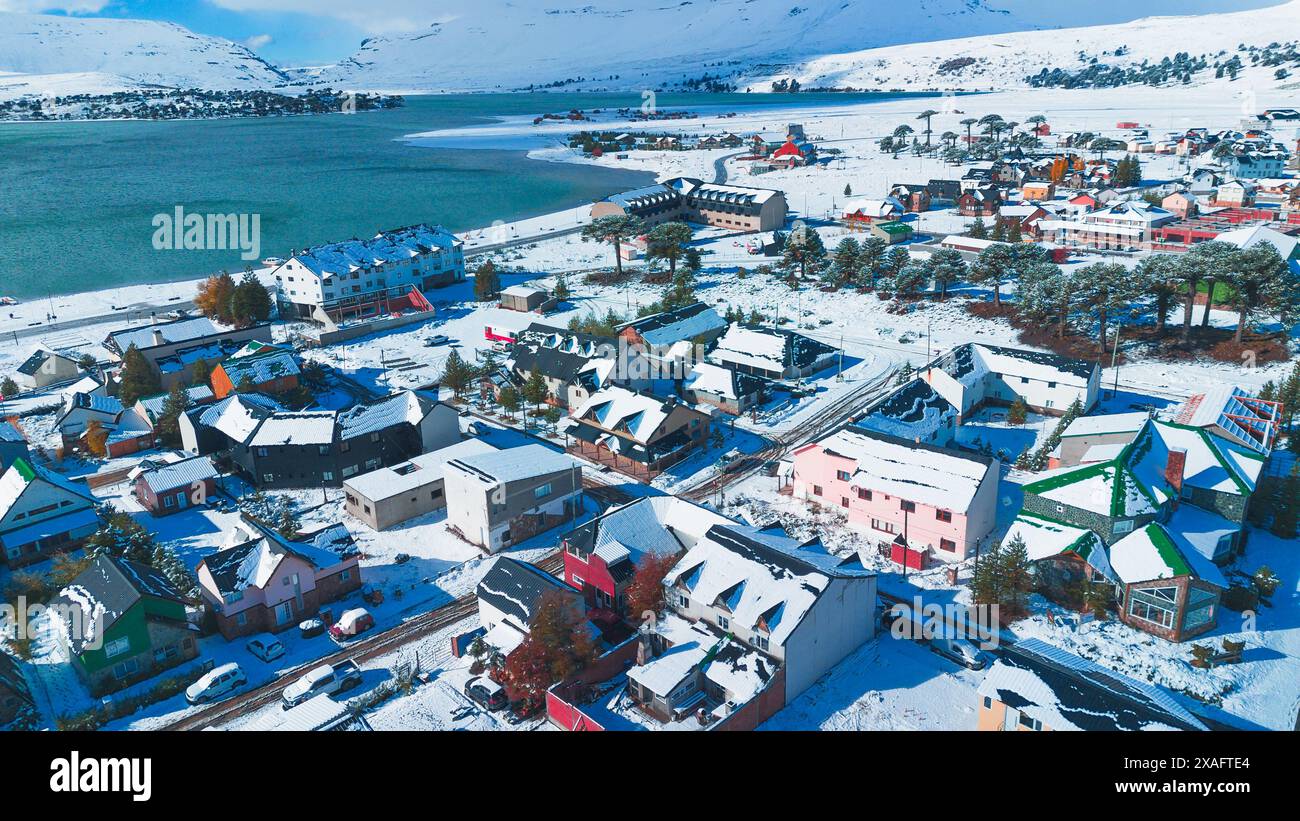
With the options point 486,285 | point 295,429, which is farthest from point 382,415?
point 486,285

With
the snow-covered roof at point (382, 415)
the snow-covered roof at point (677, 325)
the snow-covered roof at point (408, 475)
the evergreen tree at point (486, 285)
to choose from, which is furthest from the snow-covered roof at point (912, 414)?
the evergreen tree at point (486, 285)

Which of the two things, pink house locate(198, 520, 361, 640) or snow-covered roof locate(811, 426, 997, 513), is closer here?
pink house locate(198, 520, 361, 640)

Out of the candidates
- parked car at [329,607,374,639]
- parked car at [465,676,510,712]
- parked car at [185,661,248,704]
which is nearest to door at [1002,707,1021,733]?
parked car at [465,676,510,712]

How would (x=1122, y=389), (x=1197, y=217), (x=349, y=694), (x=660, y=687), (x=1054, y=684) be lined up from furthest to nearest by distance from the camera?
1. (x=1197, y=217)
2. (x=1122, y=389)
3. (x=349, y=694)
4. (x=660, y=687)
5. (x=1054, y=684)

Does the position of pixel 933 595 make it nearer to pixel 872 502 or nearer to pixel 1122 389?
pixel 872 502

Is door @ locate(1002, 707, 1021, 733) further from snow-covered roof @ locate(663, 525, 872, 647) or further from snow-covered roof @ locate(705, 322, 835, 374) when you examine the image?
snow-covered roof @ locate(705, 322, 835, 374)

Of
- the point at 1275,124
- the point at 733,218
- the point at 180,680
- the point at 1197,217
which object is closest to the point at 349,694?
the point at 180,680

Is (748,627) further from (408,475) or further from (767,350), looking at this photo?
(767,350)

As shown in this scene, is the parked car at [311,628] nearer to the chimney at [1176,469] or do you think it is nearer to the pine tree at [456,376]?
the pine tree at [456,376]
